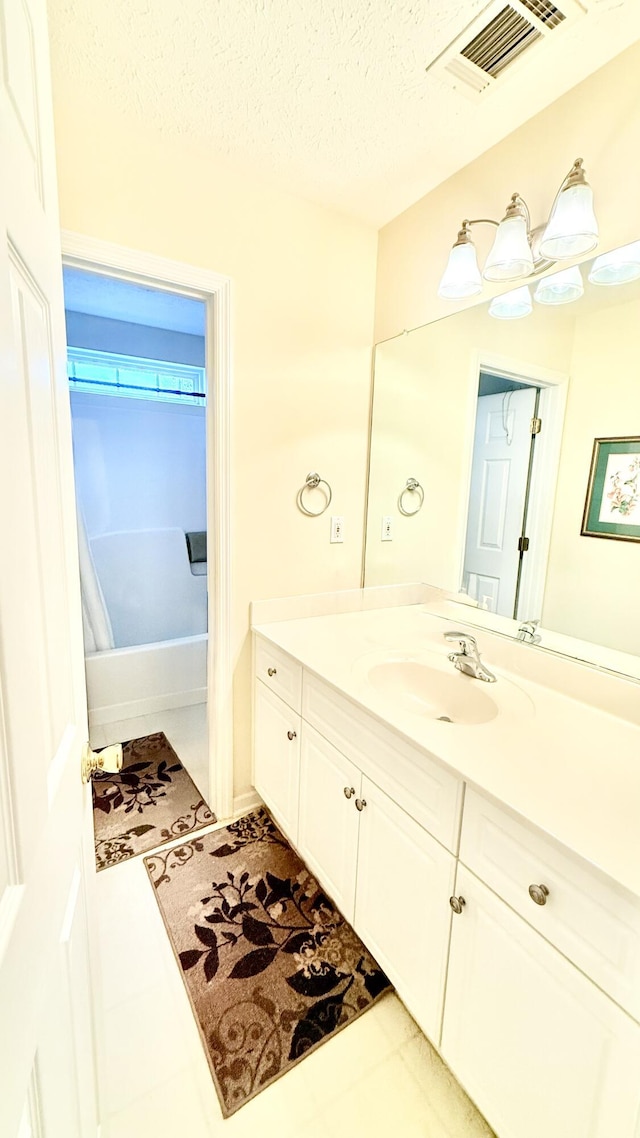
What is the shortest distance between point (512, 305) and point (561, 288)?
16 cm

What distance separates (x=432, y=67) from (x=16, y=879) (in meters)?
1.80

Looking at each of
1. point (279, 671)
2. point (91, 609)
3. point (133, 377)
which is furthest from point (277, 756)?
point (133, 377)

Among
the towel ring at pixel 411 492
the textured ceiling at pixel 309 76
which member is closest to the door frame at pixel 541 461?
the towel ring at pixel 411 492

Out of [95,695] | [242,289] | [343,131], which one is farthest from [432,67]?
[95,695]

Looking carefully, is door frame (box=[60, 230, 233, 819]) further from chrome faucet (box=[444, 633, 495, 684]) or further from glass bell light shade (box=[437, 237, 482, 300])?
chrome faucet (box=[444, 633, 495, 684])

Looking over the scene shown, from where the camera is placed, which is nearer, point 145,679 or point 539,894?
point 539,894

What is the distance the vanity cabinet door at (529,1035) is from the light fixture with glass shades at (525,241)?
1504 mm

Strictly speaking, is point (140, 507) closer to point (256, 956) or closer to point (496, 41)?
point (256, 956)

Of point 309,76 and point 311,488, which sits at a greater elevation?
point 309,76

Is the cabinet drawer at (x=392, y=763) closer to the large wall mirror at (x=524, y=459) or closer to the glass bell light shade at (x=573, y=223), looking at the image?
the large wall mirror at (x=524, y=459)

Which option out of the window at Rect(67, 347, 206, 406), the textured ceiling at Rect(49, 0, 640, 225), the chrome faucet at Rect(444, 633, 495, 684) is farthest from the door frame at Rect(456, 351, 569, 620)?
the window at Rect(67, 347, 206, 406)

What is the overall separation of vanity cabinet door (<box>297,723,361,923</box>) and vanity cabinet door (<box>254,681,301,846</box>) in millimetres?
56

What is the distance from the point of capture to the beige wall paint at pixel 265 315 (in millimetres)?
1361

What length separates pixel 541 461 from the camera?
1.42 metres
